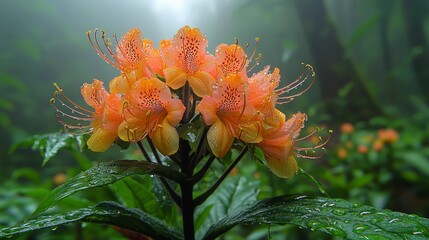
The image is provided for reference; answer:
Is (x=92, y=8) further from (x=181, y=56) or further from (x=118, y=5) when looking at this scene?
(x=181, y=56)

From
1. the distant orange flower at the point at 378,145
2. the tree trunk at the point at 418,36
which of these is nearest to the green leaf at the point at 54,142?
the distant orange flower at the point at 378,145

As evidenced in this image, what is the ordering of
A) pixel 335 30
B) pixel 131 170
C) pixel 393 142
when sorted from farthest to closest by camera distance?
pixel 335 30 < pixel 393 142 < pixel 131 170

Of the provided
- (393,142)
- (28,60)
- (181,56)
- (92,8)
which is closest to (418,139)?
(393,142)

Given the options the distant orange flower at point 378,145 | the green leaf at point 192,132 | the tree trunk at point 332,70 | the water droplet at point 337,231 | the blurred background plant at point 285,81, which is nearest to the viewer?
the water droplet at point 337,231

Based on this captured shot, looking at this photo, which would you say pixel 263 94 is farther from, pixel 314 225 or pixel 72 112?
pixel 72 112

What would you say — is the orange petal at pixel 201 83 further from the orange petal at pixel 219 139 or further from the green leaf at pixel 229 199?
the green leaf at pixel 229 199

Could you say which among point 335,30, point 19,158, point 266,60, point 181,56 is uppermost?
point 266,60

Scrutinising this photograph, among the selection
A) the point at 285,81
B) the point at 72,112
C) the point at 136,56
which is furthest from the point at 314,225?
the point at 285,81
